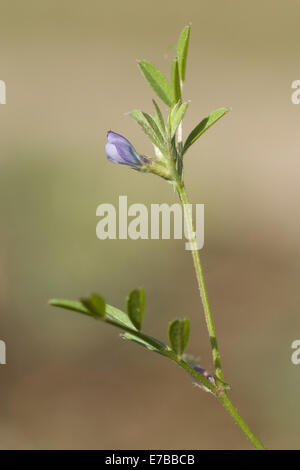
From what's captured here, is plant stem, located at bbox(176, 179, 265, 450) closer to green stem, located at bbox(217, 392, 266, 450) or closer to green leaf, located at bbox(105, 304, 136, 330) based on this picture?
green stem, located at bbox(217, 392, 266, 450)

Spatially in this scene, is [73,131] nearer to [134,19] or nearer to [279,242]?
[279,242]

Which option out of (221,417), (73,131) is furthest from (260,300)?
(73,131)

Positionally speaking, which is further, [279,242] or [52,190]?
[279,242]

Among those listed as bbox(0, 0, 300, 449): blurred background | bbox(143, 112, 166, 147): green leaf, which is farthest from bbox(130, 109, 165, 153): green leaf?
bbox(0, 0, 300, 449): blurred background

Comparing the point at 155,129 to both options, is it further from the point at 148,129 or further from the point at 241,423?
the point at 241,423

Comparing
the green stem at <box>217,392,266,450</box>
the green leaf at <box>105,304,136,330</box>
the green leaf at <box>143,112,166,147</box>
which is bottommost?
the green stem at <box>217,392,266,450</box>

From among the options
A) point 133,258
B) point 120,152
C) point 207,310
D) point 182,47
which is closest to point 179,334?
point 207,310

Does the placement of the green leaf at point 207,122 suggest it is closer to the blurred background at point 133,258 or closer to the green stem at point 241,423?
the green stem at point 241,423
